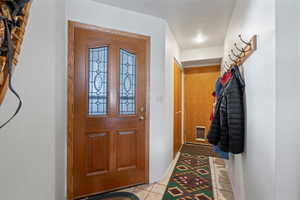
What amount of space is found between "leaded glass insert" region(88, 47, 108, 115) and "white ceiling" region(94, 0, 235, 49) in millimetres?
627

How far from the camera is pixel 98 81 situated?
176cm

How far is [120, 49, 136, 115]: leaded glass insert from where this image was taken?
6.16 feet

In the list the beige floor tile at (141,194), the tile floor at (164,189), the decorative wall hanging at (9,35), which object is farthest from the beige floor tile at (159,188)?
the decorative wall hanging at (9,35)

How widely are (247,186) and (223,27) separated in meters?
2.24

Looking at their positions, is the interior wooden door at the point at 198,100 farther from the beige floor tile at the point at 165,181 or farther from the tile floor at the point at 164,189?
the beige floor tile at the point at 165,181

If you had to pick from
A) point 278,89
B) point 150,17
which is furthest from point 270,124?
point 150,17

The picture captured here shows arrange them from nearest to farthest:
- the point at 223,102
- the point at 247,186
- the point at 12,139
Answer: the point at 12,139, the point at 247,186, the point at 223,102

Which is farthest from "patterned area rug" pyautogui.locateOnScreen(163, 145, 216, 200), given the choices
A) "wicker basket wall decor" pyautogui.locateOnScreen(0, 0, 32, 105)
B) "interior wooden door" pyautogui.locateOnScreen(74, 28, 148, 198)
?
"wicker basket wall decor" pyautogui.locateOnScreen(0, 0, 32, 105)

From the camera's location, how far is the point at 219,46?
3.14 metres

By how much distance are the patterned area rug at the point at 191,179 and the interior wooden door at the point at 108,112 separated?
17.0 inches

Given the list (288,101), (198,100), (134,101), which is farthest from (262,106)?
(198,100)

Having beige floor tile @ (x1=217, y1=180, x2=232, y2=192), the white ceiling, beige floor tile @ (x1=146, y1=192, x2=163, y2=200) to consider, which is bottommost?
beige floor tile @ (x1=217, y1=180, x2=232, y2=192)

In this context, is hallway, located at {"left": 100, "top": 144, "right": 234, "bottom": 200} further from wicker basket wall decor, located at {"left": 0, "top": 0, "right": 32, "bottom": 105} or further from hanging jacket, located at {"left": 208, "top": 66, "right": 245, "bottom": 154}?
wicker basket wall decor, located at {"left": 0, "top": 0, "right": 32, "bottom": 105}

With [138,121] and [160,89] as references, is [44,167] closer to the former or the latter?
[138,121]
